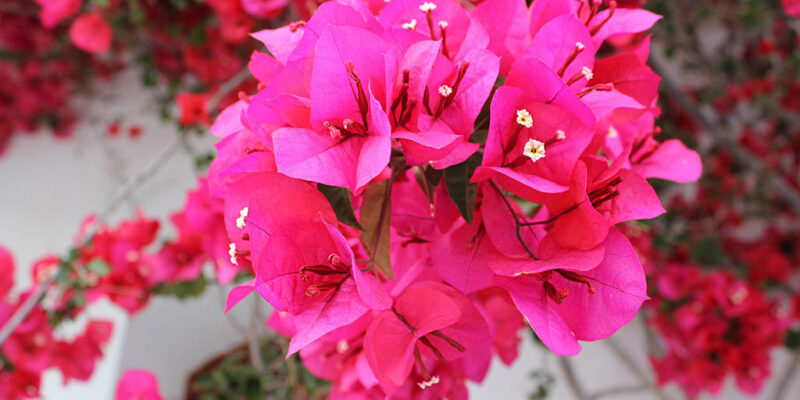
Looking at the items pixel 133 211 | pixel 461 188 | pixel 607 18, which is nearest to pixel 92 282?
pixel 133 211

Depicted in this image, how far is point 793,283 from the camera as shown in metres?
2.13

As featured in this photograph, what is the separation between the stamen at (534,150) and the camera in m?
0.40

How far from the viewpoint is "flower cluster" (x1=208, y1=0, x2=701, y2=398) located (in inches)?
15.5

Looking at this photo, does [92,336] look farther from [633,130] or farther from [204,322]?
[633,130]

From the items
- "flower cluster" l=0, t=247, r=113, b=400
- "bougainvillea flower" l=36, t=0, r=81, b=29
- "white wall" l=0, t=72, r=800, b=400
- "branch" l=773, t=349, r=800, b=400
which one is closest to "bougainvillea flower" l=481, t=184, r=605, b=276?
"flower cluster" l=0, t=247, r=113, b=400

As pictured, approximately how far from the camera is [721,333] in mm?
1377

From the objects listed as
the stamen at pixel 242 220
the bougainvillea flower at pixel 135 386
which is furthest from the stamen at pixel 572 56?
the bougainvillea flower at pixel 135 386

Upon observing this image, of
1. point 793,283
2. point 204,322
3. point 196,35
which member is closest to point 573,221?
point 196,35

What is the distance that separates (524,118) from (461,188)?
75 millimetres

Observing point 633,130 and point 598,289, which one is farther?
point 633,130

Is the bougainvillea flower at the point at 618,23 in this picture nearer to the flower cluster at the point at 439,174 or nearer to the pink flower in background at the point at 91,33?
the flower cluster at the point at 439,174

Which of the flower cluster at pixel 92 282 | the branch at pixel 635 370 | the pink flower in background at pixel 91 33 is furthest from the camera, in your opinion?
the branch at pixel 635 370

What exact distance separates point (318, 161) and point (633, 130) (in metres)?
0.35

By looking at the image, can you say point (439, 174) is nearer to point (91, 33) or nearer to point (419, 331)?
point (419, 331)
